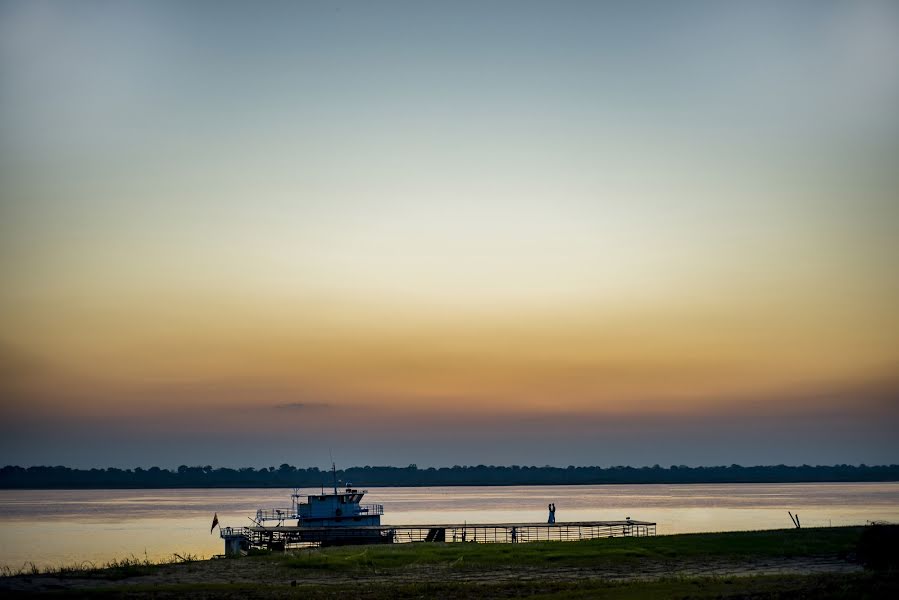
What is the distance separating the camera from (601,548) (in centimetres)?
4856

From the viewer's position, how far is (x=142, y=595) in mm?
33688

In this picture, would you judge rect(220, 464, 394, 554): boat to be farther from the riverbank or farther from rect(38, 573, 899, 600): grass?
rect(38, 573, 899, 600): grass

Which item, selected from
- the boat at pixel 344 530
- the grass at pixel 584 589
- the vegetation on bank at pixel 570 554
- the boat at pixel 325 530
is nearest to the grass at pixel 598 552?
the vegetation on bank at pixel 570 554

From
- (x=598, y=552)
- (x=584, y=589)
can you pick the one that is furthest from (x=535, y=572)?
(x=584, y=589)

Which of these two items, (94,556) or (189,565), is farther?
(94,556)

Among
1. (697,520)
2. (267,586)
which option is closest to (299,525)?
(267,586)

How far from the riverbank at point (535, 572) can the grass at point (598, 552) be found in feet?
0.20

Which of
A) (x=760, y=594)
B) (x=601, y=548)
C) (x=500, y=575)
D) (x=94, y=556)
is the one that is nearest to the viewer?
(x=760, y=594)

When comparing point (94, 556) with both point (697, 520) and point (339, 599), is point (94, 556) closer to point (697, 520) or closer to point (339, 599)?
point (339, 599)

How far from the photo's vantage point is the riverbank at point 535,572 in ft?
102

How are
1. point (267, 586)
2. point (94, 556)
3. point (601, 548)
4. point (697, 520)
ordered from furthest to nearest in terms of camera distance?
point (697, 520) < point (94, 556) < point (601, 548) < point (267, 586)

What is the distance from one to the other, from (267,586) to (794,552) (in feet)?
84.2

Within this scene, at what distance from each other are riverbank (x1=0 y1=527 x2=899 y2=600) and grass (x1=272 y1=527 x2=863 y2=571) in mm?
60

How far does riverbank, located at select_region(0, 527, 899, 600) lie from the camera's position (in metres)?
31.2
